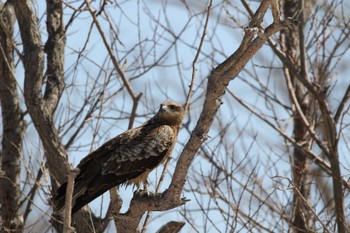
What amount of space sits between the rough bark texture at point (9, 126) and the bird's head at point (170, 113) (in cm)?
166

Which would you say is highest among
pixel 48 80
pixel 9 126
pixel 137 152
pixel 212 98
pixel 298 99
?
pixel 298 99

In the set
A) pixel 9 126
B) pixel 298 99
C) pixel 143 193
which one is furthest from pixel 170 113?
pixel 298 99

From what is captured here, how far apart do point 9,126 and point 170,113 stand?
80.4 inches

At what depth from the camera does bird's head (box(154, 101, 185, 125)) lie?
777 cm

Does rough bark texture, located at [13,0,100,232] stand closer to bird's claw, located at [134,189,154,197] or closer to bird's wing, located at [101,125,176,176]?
bird's wing, located at [101,125,176,176]

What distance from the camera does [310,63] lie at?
28.0 ft

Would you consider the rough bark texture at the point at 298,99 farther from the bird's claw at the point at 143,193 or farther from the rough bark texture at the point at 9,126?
the rough bark texture at the point at 9,126

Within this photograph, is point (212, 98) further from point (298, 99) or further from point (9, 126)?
point (298, 99)

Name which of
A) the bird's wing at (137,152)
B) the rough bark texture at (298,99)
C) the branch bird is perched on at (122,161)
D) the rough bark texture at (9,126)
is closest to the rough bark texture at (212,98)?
the branch bird is perched on at (122,161)

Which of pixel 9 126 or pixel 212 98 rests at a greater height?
pixel 9 126

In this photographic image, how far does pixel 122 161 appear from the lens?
707cm

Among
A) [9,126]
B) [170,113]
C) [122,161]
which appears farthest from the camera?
[9,126]

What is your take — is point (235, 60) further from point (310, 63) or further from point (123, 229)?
point (310, 63)

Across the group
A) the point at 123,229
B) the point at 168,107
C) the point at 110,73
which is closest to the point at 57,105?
the point at 110,73
